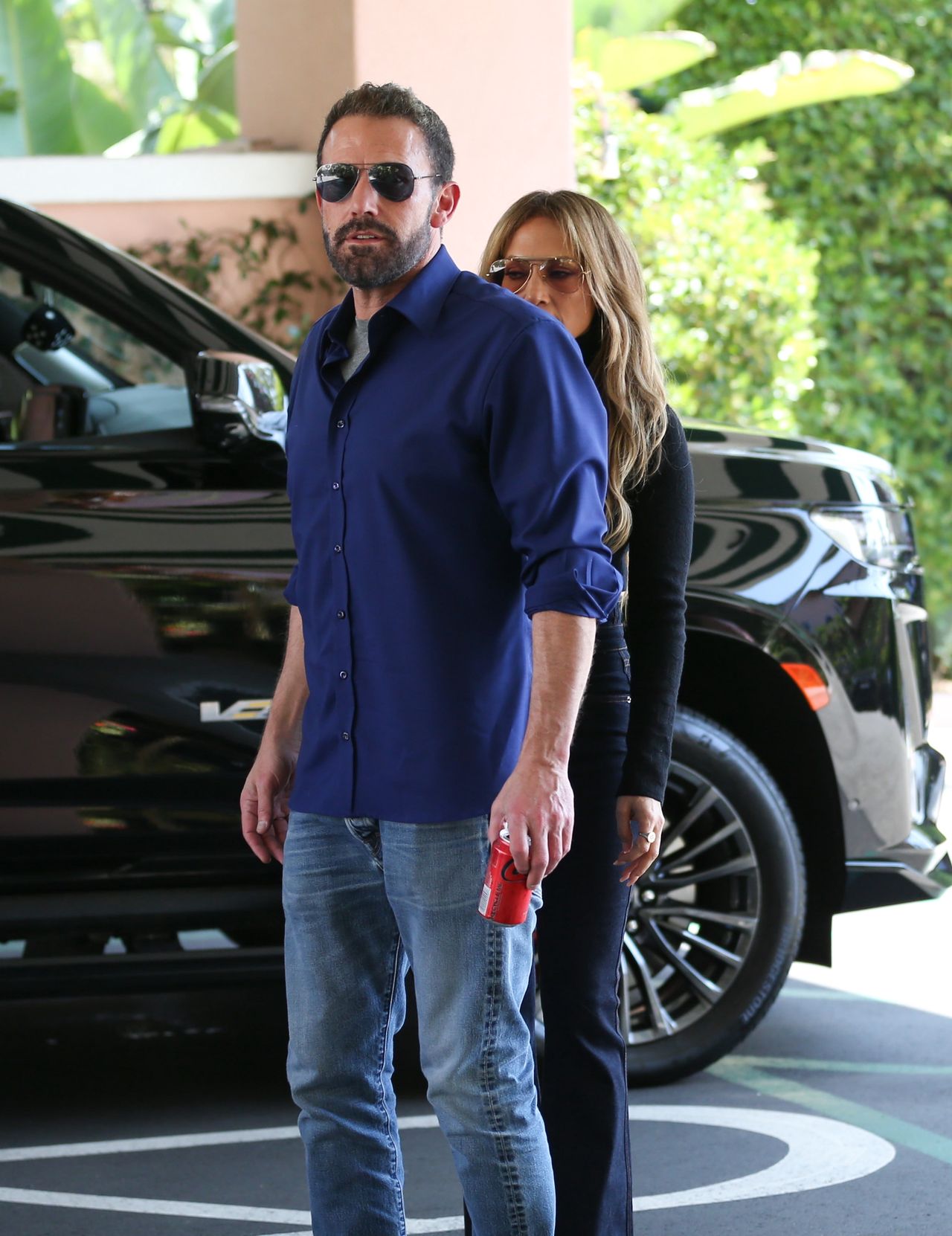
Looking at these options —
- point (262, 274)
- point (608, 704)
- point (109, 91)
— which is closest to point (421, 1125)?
point (608, 704)

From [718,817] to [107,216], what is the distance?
4.42 metres

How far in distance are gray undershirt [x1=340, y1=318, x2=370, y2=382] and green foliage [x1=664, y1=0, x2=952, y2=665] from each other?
825 centimetres

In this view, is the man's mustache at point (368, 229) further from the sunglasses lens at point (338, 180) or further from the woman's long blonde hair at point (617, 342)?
the woman's long blonde hair at point (617, 342)

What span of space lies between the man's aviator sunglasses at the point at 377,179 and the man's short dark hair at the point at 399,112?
45 mm

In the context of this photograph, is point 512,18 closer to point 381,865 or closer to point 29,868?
point 29,868

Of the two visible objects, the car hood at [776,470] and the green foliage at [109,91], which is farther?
the green foliage at [109,91]

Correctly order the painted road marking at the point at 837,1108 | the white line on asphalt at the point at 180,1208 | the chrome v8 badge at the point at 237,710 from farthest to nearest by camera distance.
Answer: the painted road marking at the point at 837,1108, the chrome v8 badge at the point at 237,710, the white line on asphalt at the point at 180,1208

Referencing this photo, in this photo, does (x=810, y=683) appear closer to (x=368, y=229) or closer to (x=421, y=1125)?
(x=421, y=1125)

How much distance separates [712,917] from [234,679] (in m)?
1.19

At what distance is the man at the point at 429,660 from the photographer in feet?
7.32

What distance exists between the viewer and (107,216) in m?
7.27

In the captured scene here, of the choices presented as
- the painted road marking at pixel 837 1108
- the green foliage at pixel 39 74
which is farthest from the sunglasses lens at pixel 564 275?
the green foliage at pixel 39 74

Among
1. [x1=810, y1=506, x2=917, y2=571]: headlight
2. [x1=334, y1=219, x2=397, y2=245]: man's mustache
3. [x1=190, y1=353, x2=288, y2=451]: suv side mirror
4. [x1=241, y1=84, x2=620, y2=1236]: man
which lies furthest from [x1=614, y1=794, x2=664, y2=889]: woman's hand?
[x1=810, y1=506, x2=917, y2=571]: headlight

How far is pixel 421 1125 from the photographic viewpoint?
384 cm
